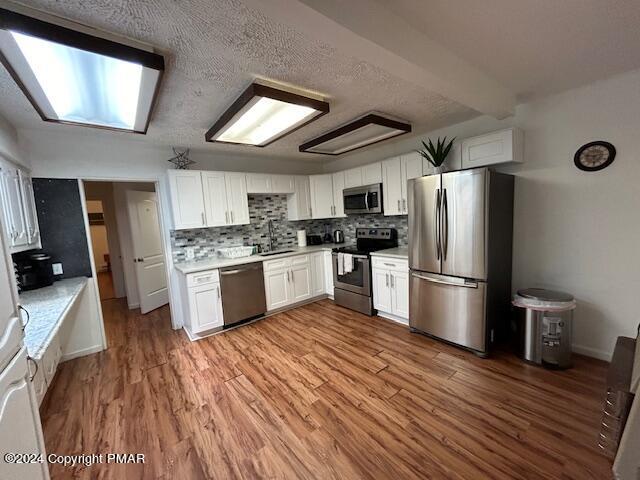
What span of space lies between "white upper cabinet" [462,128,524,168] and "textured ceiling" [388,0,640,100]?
0.50 metres

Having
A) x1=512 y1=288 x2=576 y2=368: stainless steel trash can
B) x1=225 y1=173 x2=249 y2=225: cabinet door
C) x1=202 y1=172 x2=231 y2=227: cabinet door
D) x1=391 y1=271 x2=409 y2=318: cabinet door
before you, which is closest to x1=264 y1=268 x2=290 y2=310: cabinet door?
x1=225 y1=173 x2=249 y2=225: cabinet door

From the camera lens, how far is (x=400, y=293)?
A: 3209 millimetres

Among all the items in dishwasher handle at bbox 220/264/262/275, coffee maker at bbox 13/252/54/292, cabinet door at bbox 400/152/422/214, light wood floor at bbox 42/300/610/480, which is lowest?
light wood floor at bbox 42/300/610/480

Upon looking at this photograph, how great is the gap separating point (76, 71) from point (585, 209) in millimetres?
4108

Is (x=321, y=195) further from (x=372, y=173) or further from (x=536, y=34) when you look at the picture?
(x=536, y=34)

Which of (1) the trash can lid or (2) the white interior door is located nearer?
(1) the trash can lid

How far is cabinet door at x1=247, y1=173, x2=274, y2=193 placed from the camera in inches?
153

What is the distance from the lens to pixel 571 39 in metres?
1.62

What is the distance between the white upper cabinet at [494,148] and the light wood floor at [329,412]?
1978mm

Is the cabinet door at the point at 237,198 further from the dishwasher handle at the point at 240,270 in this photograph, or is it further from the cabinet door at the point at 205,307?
the cabinet door at the point at 205,307

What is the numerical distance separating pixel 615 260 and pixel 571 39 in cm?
188

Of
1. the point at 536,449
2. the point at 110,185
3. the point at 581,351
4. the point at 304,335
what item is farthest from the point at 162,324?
the point at 581,351

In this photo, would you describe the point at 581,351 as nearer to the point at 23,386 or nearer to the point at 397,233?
the point at 397,233

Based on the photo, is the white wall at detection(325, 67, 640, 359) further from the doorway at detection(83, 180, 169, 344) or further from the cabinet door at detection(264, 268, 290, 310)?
the doorway at detection(83, 180, 169, 344)
